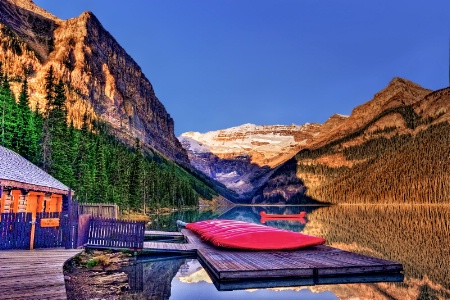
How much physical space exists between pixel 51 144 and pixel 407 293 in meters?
42.9

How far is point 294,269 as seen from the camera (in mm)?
16078

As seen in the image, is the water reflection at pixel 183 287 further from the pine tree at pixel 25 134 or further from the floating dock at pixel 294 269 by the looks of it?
the pine tree at pixel 25 134

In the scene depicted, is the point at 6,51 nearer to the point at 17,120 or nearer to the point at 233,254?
the point at 17,120

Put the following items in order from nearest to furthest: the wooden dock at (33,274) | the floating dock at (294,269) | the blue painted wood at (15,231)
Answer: the wooden dock at (33,274), the floating dock at (294,269), the blue painted wood at (15,231)

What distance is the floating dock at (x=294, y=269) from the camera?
15602 mm

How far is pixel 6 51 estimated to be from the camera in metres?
165

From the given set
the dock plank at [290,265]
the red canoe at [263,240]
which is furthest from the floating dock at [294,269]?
the red canoe at [263,240]

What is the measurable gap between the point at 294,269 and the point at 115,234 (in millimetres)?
12322

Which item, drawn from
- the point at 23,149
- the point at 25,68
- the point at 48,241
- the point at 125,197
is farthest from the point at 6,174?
the point at 25,68

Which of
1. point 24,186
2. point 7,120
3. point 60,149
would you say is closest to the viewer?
point 24,186

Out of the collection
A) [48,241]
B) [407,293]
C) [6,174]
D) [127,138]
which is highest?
[127,138]

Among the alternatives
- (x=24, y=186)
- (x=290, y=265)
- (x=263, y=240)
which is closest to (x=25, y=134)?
(x=24, y=186)

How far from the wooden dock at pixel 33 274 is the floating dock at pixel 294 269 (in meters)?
6.17

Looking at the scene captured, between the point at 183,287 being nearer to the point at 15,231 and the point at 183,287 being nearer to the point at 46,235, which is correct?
the point at 46,235
